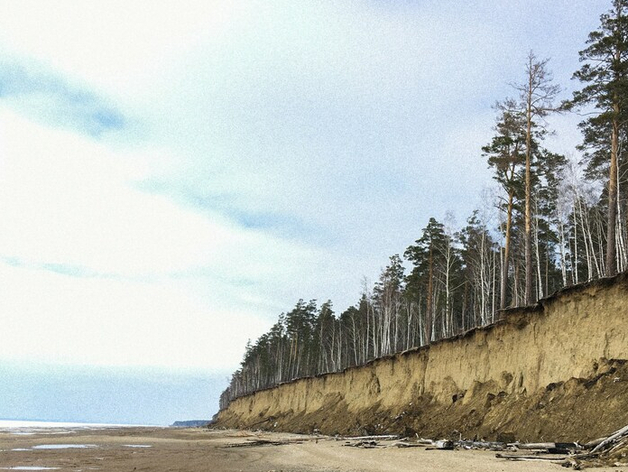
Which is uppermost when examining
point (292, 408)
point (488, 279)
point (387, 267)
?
point (387, 267)

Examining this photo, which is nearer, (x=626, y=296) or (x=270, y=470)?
(x=270, y=470)

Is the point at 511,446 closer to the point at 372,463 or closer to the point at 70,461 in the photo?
the point at 372,463

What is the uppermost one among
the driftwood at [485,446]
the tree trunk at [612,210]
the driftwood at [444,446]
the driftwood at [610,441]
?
the tree trunk at [612,210]

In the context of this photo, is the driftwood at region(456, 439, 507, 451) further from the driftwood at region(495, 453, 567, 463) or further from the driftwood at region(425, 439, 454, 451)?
the driftwood at region(495, 453, 567, 463)

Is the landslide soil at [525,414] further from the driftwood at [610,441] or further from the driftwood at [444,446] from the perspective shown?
the driftwood at [444,446]

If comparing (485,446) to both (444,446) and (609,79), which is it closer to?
(444,446)

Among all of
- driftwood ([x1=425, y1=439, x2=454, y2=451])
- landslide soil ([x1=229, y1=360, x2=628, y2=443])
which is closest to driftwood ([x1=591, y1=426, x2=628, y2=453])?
landslide soil ([x1=229, y1=360, x2=628, y2=443])

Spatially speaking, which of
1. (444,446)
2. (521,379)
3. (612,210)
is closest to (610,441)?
(444,446)

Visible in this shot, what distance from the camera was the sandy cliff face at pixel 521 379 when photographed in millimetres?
15516

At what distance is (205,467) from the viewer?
1420 centimetres

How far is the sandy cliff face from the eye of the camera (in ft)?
50.9

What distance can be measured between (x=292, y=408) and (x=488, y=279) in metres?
26.2

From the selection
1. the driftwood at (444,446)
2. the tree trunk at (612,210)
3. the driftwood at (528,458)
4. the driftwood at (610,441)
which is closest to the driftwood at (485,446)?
the driftwood at (444,446)

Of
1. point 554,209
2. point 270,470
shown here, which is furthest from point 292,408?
point 270,470
